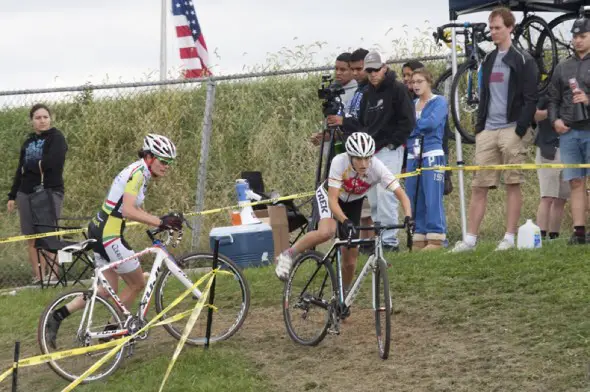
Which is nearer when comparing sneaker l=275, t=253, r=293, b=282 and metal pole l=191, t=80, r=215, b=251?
sneaker l=275, t=253, r=293, b=282

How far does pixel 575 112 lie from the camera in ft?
39.5

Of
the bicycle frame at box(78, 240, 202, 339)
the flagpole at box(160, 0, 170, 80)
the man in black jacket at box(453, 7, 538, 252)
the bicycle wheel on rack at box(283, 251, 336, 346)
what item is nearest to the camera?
the bicycle frame at box(78, 240, 202, 339)

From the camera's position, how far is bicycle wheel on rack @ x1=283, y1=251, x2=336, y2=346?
10.4 metres

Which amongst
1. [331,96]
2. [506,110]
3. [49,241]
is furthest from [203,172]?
[506,110]

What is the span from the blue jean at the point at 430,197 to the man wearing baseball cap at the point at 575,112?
5.85ft

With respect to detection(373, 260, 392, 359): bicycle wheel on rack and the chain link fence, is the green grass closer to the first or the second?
detection(373, 260, 392, 359): bicycle wheel on rack

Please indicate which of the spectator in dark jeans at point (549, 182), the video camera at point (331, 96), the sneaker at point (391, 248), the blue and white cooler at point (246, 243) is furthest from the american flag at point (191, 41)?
the spectator in dark jeans at point (549, 182)

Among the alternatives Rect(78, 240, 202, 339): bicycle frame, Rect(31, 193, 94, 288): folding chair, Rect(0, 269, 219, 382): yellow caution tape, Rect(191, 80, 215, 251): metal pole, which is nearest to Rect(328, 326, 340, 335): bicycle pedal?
Rect(0, 269, 219, 382): yellow caution tape

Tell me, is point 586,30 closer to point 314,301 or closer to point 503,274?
point 503,274

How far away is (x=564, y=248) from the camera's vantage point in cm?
1234

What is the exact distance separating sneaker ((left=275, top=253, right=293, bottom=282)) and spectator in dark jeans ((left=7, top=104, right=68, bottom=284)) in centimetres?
455

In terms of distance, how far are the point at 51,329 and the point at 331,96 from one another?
14.7 feet

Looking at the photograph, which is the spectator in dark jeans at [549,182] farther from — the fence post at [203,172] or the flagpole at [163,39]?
the flagpole at [163,39]

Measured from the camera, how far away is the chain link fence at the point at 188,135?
1827 cm
